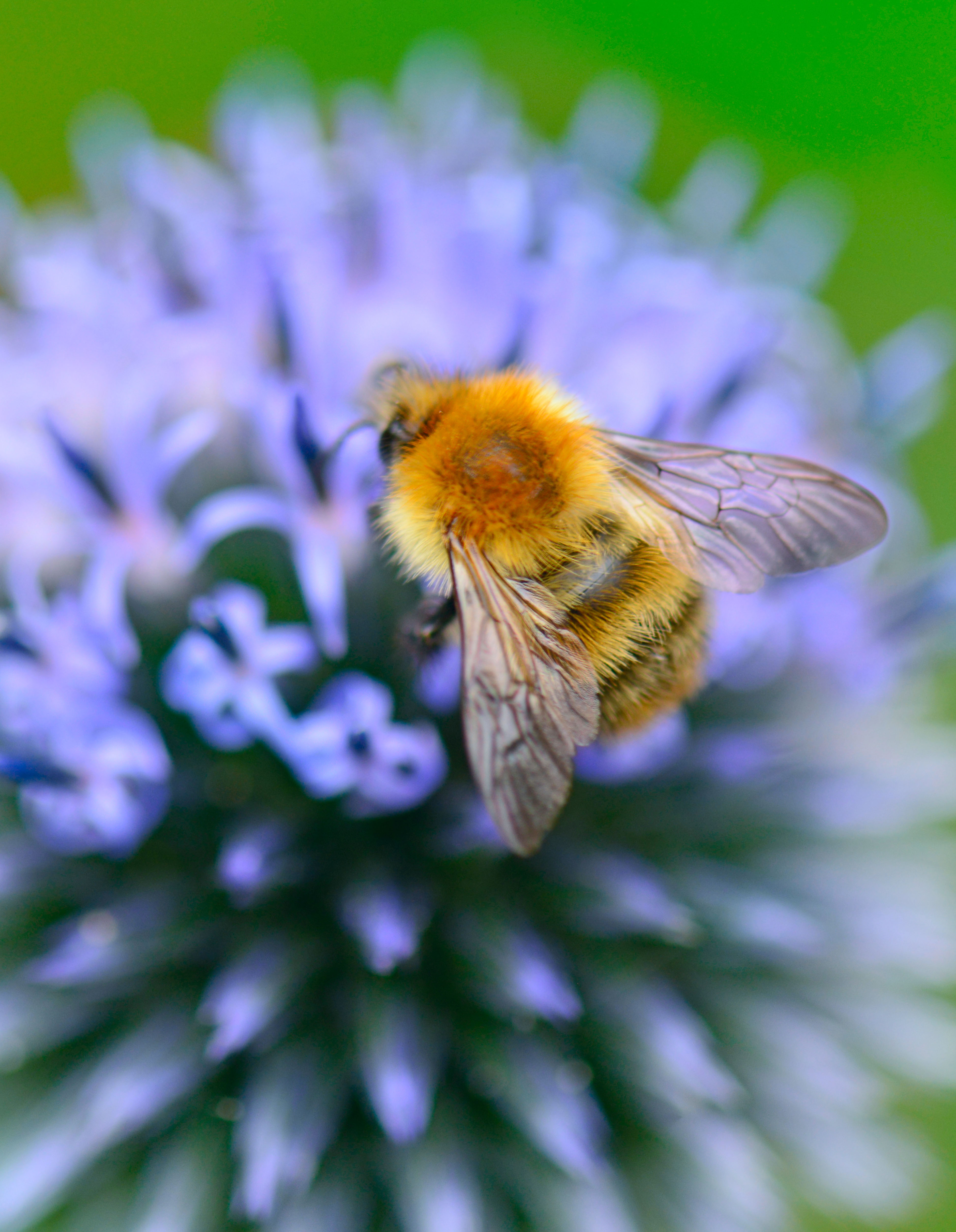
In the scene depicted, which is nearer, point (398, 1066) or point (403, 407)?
point (403, 407)

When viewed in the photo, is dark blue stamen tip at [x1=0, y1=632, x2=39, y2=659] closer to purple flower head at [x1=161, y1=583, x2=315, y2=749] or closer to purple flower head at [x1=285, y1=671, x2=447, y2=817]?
purple flower head at [x1=161, y1=583, x2=315, y2=749]

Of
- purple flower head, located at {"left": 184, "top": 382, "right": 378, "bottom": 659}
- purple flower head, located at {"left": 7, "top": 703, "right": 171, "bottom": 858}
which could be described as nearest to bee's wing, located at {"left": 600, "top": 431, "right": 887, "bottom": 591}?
purple flower head, located at {"left": 184, "top": 382, "right": 378, "bottom": 659}

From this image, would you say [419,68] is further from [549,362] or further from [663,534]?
[663,534]

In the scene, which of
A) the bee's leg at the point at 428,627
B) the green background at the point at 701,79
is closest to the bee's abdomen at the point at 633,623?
the bee's leg at the point at 428,627

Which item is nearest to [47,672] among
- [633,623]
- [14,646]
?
[14,646]

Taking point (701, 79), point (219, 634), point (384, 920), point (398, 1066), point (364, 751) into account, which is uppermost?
point (701, 79)

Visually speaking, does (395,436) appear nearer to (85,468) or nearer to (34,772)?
(85,468)

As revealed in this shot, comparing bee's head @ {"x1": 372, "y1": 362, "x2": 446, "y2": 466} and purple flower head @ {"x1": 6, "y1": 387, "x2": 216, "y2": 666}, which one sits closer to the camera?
bee's head @ {"x1": 372, "y1": 362, "x2": 446, "y2": 466}
